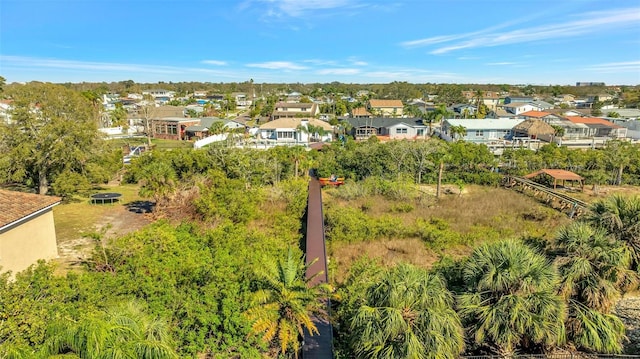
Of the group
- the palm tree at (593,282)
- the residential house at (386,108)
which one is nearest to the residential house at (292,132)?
the residential house at (386,108)

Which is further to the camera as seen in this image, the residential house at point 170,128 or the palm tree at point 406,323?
the residential house at point 170,128

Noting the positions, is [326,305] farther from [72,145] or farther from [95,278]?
[72,145]

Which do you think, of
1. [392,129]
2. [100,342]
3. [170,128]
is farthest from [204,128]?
Answer: [100,342]

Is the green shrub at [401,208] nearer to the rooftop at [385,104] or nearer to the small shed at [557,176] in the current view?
the small shed at [557,176]

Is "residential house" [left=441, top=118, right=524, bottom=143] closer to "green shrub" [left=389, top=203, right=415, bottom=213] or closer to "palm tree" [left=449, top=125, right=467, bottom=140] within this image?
"palm tree" [left=449, top=125, right=467, bottom=140]

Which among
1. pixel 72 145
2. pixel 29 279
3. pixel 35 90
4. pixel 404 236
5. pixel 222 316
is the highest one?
pixel 35 90

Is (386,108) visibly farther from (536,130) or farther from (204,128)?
(204,128)

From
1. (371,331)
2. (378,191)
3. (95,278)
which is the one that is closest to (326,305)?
(371,331)
